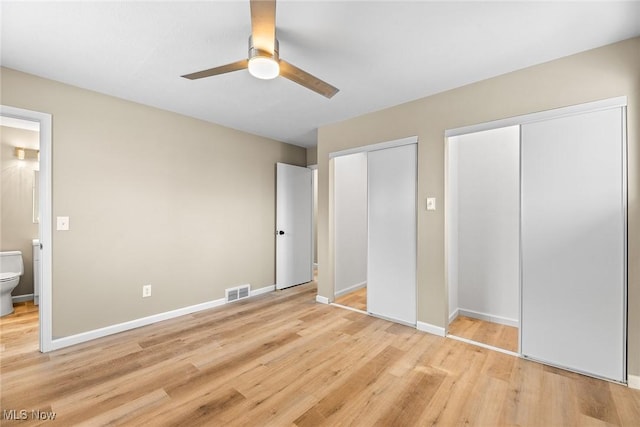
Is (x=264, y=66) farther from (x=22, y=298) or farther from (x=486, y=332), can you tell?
(x=22, y=298)

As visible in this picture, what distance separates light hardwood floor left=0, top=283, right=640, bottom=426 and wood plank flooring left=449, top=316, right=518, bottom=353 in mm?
231

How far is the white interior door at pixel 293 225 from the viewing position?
14.8ft

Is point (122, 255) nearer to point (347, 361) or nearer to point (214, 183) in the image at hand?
point (214, 183)

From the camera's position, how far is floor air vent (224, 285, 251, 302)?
381cm

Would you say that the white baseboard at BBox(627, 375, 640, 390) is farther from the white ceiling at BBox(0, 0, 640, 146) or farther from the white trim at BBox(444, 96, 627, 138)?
the white ceiling at BBox(0, 0, 640, 146)

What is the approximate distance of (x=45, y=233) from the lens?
2.45m

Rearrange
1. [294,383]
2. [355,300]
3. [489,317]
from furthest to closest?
1. [355,300]
2. [489,317]
3. [294,383]

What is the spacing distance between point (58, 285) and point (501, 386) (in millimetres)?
3806

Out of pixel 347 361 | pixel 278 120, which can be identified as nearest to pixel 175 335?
pixel 347 361

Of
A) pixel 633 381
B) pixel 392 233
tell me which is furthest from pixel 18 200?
pixel 633 381

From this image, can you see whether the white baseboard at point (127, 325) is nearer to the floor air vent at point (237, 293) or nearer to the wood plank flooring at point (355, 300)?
the floor air vent at point (237, 293)

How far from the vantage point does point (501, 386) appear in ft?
6.37

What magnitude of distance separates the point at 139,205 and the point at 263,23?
2.50 meters

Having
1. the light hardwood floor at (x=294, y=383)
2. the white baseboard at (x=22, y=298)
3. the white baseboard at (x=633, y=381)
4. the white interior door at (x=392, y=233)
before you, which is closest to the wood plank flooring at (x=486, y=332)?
the light hardwood floor at (x=294, y=383)
